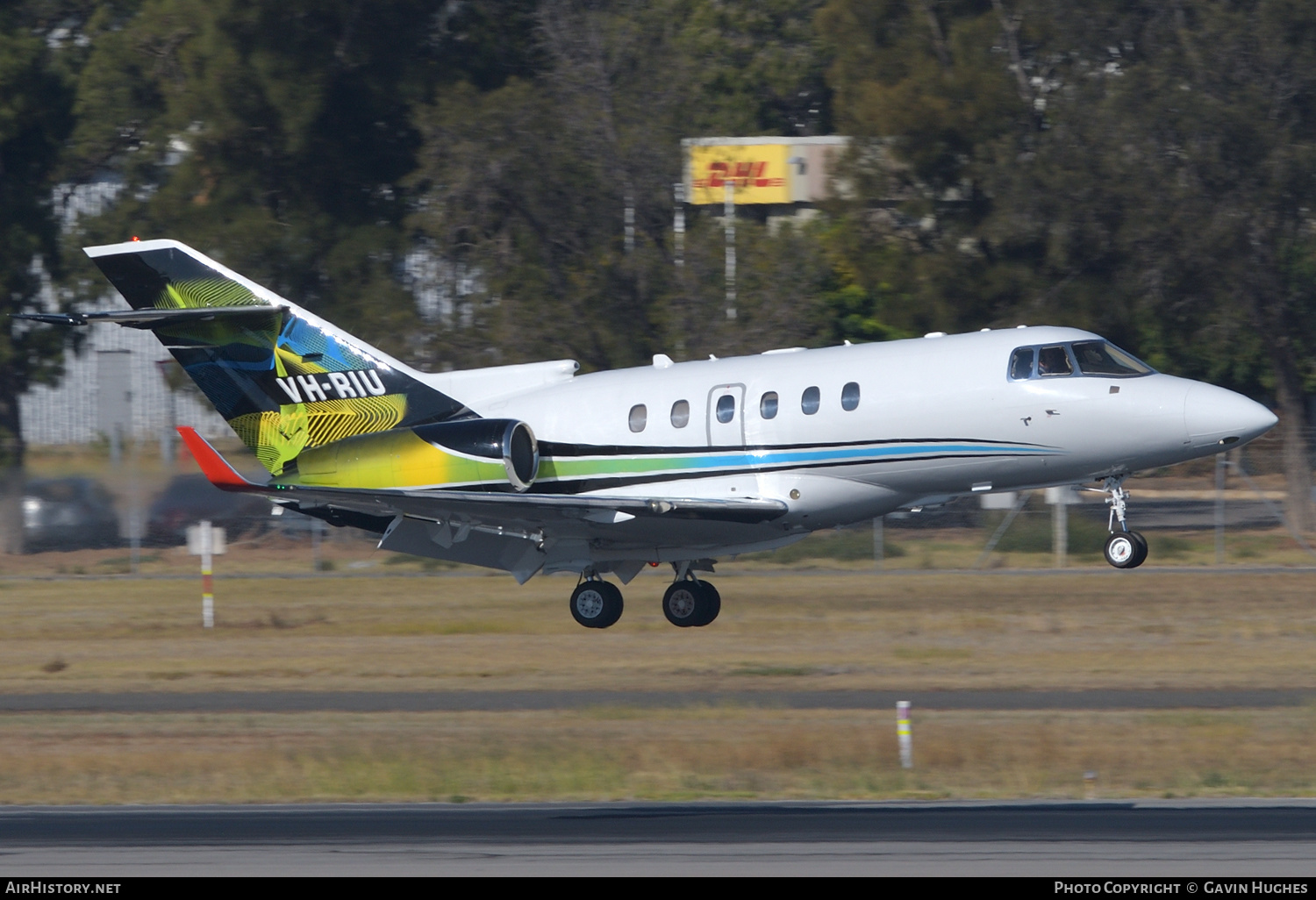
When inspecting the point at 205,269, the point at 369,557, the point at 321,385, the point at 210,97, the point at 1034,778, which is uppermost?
the point at 210,97

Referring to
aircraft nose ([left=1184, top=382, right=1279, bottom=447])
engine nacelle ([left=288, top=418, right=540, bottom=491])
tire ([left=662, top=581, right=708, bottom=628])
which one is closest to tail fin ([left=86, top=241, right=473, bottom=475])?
engine nacelle ([left=288, top=418, right=540, bottom=491])

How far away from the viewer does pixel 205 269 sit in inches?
916

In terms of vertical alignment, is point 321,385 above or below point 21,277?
below

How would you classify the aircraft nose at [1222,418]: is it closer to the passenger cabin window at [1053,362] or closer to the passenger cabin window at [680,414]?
the passenger cabin window at [1053,362]

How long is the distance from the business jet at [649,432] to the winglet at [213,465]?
3 centimetres

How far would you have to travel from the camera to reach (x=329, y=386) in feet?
76.1

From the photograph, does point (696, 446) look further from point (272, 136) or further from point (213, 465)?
point (272, 136)

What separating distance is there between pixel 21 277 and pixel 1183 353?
3193 centimetres

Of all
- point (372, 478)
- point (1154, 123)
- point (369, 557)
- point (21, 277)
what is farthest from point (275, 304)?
point (21, 277)

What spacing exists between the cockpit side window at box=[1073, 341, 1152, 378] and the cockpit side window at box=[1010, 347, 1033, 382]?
529 mm

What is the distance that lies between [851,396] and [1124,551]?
3.68 metres

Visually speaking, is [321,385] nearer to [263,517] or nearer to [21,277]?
[263,517]

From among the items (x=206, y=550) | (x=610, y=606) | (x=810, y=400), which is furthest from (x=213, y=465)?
(x=206, y=550)
